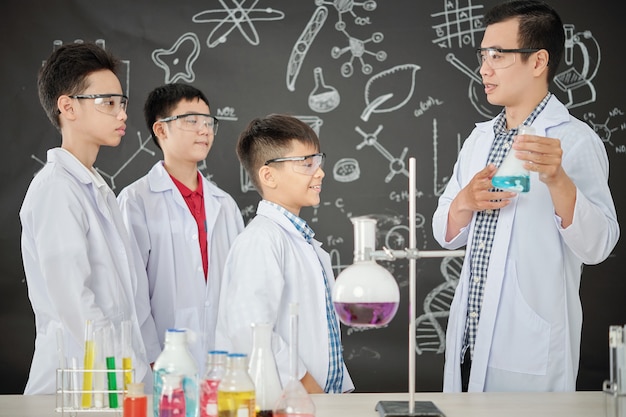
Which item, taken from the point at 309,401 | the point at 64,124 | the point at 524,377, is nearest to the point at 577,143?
the point at 524,377

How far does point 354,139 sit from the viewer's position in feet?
13.4

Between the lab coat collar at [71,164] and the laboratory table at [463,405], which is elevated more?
the lab coat collar at [71,164]

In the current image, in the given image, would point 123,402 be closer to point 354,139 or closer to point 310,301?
point 310,301

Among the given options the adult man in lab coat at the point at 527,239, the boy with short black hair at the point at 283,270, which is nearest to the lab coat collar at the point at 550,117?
the adult man in lab coat at the point at 527,239

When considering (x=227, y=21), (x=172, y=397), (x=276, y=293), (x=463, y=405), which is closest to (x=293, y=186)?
(x=276, y=293)

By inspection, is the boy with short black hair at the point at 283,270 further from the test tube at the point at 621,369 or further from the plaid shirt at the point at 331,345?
the test tube at the point at 621,369

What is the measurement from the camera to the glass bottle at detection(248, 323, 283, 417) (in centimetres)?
151

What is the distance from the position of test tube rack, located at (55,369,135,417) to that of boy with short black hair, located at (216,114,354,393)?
1.80ft

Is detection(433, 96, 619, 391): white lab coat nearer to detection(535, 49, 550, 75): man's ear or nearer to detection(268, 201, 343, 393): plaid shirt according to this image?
detection(535, 49, 550, 75): man's ear

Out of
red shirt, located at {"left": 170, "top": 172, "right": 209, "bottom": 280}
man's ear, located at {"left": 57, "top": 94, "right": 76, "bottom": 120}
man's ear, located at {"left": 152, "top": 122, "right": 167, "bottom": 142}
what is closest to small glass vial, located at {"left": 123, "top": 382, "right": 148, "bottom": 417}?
man's ear, located at {"left": 57, "top": 94, "right": 76, "bottom": 120}

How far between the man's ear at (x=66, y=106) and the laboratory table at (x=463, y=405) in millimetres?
988

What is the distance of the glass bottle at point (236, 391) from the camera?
140 cm

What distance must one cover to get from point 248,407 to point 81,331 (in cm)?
98

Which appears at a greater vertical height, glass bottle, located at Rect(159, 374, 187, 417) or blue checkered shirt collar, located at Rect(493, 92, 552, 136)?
blue checkered shirt collar, located at Rect(493, 92, 552, 136)
